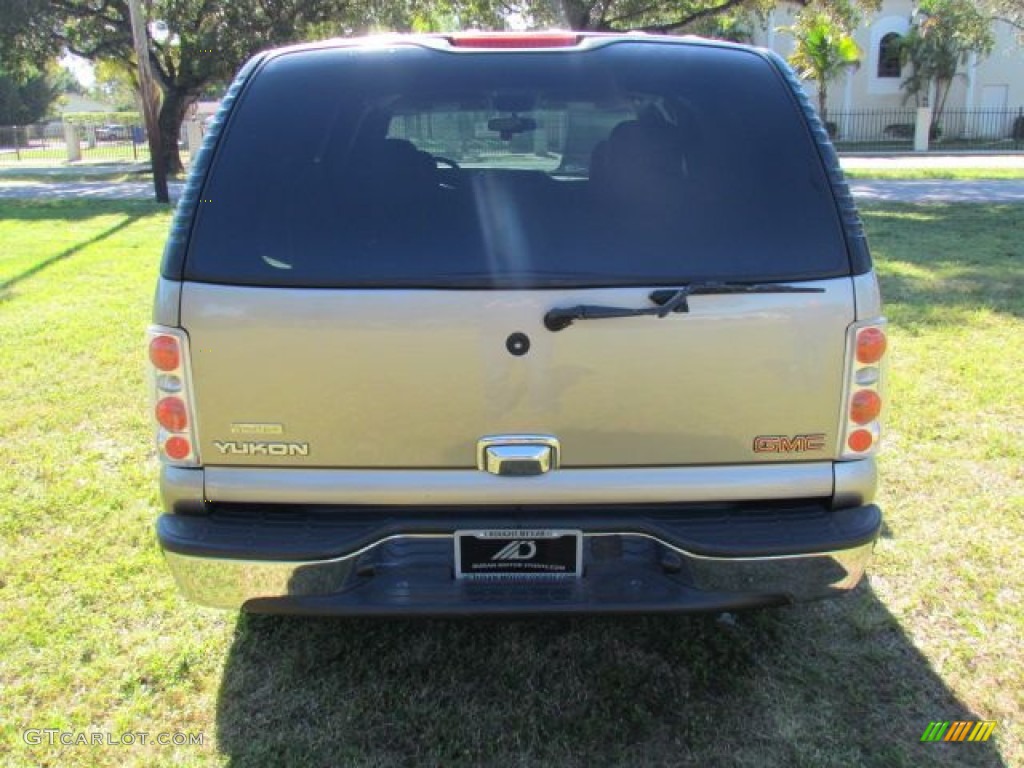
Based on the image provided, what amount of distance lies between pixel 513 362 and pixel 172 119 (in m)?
23.3

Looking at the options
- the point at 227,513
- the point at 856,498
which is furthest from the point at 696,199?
the point at 227,513

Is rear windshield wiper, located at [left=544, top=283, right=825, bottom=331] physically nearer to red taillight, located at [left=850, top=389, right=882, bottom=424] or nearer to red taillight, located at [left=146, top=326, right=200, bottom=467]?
red taillight, located at [left=850, top=389, right=882, bottom=424]

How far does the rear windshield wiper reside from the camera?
7.30 feet

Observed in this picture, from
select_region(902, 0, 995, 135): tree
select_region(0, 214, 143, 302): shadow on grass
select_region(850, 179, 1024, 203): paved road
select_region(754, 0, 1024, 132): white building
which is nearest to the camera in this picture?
select_region(0, 214, 143, 302): shadow on grass

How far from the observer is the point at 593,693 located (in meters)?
2.76

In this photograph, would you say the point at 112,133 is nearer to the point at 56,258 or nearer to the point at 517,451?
the point at 56,258

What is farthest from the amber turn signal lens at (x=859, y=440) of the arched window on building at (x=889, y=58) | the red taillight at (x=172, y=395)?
the arched window on building at (x=889, y=58)

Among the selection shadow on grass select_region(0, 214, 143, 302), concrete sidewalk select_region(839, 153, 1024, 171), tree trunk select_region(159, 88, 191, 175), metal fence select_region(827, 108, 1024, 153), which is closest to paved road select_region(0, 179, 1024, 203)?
tree trunk select_region(159, 88, 191, 175)

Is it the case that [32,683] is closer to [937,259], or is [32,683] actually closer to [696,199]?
[696,199]

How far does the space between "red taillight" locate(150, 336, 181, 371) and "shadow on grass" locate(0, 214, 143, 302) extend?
6699mm

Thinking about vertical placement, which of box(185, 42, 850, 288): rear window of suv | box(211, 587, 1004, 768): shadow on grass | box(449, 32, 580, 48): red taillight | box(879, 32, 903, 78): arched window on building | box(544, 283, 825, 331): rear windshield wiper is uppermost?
box(879, 32, 903, 78): arched window on building

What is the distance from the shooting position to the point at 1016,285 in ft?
25.9

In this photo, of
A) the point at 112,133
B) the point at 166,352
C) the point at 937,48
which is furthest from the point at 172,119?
the point at 937,48

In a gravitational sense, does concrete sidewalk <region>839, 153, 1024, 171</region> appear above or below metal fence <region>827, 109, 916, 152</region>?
below
